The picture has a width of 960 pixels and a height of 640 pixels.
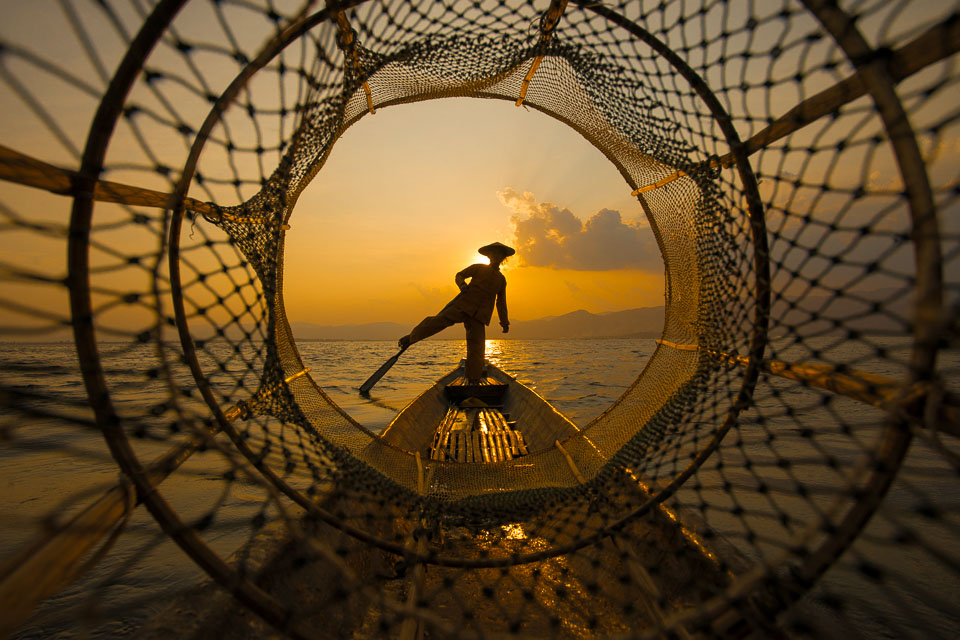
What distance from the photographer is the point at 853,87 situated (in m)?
1.25

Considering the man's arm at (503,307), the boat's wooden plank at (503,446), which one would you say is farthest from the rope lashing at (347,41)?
the man's arm at (503,307)

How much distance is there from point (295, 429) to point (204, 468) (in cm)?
366

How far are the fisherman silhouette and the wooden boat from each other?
0.95 m

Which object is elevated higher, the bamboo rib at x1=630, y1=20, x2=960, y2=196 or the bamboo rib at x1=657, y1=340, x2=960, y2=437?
the bamboo rib at x1=630, y1=20, x2=960, y2=196

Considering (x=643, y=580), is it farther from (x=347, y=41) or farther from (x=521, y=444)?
(x=347, y=41)

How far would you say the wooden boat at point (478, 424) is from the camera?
14.1 ft

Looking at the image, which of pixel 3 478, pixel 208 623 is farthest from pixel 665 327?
pixel 3 478

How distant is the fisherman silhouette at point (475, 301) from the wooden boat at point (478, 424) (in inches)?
37.5

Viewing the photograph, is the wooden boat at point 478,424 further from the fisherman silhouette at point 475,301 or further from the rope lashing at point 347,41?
the rope lashing at point 347,41

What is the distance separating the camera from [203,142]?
1566mm

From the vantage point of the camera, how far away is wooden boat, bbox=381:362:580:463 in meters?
4.31

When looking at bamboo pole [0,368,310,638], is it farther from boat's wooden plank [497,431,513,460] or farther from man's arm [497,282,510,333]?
man's arm [497,282,510,333]

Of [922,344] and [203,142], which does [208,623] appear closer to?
[203,142]

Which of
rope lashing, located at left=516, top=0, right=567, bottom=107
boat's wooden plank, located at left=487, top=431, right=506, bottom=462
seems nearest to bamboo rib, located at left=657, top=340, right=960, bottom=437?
rope lashing, located at left=516, top=0, right=567, bottom=107
